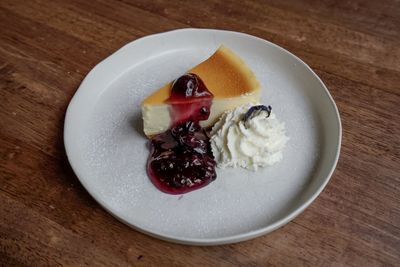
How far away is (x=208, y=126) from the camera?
1.46 metres

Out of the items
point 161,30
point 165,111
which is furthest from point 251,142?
point 161,30

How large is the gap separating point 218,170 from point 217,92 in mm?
237

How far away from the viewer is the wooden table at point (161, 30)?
1.12 metres

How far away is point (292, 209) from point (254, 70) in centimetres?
55

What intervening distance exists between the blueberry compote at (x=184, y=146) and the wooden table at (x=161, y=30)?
174 millimetres

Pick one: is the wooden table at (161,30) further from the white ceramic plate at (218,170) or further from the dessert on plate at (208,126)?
the dessert on plate at (208,126)

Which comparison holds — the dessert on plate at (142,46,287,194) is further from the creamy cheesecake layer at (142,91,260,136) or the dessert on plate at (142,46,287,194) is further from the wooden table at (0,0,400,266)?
the wooden table at (0,0,400,266)

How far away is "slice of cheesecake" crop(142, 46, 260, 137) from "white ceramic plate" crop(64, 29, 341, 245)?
73 millimetres

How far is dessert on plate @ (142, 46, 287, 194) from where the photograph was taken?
1.27 m

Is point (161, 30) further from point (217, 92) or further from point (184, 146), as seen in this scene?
point (184, 146)

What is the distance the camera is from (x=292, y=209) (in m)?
1.18

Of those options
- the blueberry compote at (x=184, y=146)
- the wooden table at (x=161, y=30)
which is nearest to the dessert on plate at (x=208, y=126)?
the blueberry compote at (x=184, y=146)

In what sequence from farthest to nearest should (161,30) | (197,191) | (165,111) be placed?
(161,30), (165,111), (197,191)

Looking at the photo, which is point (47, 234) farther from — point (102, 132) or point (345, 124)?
point (345, 124)
